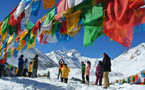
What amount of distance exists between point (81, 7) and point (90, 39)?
3.70 ft

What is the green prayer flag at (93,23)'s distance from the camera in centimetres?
335

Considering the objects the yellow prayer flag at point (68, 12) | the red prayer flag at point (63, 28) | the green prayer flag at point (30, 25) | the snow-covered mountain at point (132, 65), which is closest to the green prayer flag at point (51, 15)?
the red prayer flag at point (63, 28)

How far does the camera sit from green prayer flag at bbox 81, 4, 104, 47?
3350 millimetres

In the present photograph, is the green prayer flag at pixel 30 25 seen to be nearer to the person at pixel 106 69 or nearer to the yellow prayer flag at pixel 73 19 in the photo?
the yellow prayer flag at pixel 73 19

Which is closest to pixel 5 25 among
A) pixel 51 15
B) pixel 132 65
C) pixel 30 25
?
pixel 30 25

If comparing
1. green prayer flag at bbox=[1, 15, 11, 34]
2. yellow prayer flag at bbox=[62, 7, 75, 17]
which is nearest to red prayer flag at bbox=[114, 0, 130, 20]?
yellow prayer flag at bbox=[62, 7, 75, 17]

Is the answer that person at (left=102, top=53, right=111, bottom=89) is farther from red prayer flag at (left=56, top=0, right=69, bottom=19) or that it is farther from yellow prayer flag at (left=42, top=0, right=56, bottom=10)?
yellow prayer flag at (left=42, top=0, right=56, bottom=10)

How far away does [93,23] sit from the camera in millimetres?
3453

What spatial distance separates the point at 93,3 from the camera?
3625 mm

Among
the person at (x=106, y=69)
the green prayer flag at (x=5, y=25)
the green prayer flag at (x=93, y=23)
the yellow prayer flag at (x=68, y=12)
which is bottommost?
the person at (x=106, y=69)

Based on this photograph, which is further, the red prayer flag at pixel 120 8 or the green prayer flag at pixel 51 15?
the green prayer flag at pixel 51 15

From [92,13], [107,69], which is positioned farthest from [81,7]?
[107,69]

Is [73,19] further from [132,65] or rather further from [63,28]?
[132,65]

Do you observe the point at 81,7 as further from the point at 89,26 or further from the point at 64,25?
the point at 64,25
